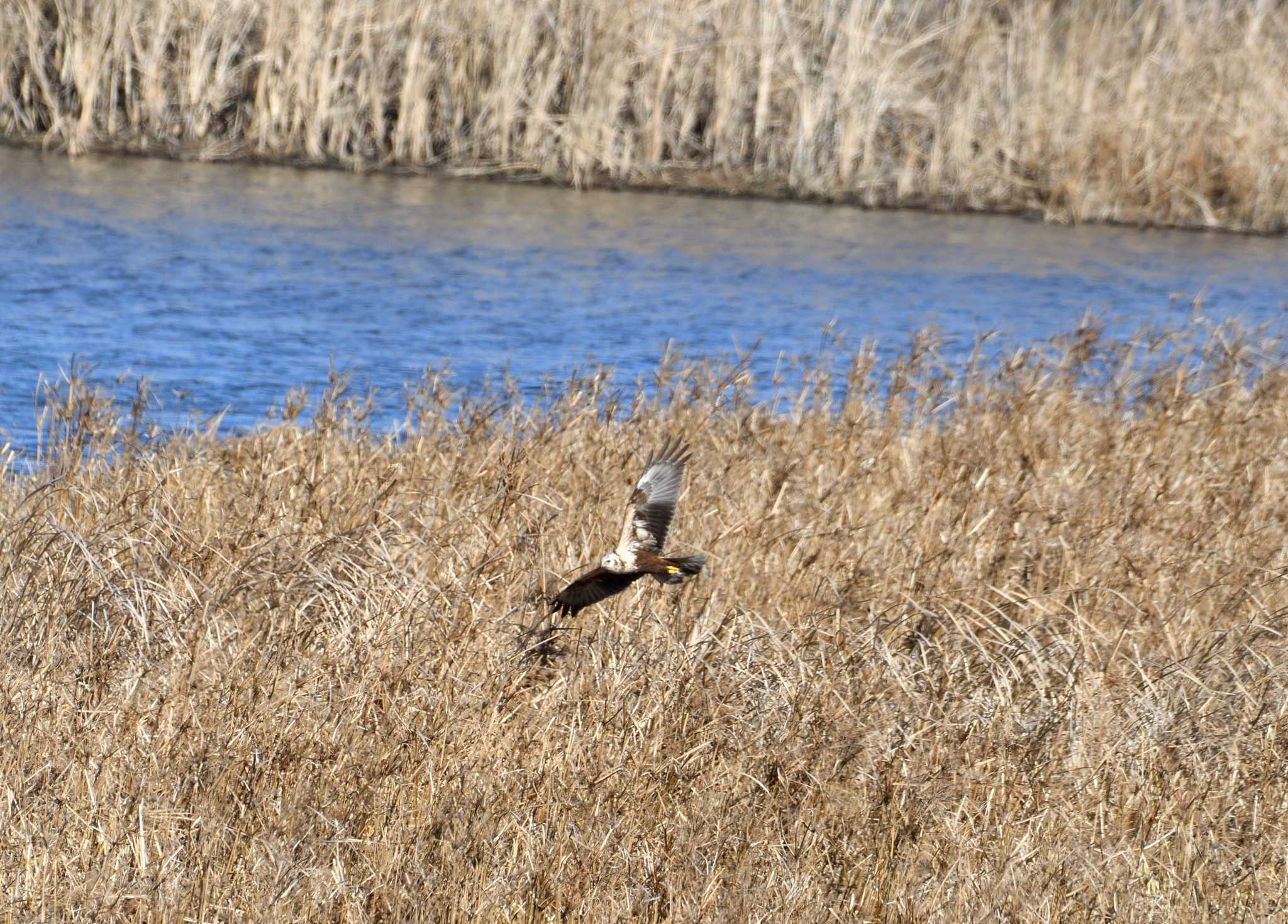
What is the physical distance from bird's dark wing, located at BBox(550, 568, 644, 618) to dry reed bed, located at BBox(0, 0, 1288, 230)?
11.0m

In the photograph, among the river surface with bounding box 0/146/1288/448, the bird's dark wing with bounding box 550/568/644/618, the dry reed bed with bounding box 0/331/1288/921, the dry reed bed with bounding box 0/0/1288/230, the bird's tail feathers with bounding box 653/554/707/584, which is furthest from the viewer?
the dry reed bed with bounding box 0/0/1288/230

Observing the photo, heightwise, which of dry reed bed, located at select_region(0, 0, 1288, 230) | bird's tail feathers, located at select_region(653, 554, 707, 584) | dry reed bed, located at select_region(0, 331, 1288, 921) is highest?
dry reed bed, located at select_region(0, 0, 1288, 230)

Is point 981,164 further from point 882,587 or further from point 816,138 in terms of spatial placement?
point 882,587

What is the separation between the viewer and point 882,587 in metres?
5.25

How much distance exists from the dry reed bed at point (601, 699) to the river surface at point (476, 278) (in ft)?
7.12

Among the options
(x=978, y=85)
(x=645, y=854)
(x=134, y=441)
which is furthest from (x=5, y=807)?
(x=978, y=85)

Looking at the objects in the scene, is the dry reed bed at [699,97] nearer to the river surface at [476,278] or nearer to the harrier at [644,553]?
the river surface at [476,278]

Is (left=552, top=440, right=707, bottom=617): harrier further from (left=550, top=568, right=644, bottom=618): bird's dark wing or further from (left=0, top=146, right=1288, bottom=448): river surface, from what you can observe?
(left=0, top=146, right=1288, bottom=448): river surface

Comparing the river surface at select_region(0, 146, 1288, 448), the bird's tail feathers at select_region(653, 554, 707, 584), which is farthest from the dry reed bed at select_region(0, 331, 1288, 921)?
the river surface at select_region(0, 146, 1288, 448)

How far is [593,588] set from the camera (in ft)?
14.1

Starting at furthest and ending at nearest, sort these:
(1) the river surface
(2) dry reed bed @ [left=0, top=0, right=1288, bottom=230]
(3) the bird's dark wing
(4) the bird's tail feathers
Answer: (2) dry reed bed @ [left=0, top=0, right=1288, bottom=230] → (1) the river surface → (3) the bird's dark wing → (4) the bird's tail feathers

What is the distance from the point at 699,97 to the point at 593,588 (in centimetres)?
1189

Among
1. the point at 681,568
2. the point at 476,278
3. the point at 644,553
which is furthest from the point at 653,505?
the point at 476,278

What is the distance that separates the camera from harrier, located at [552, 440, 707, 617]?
410 centimetres
